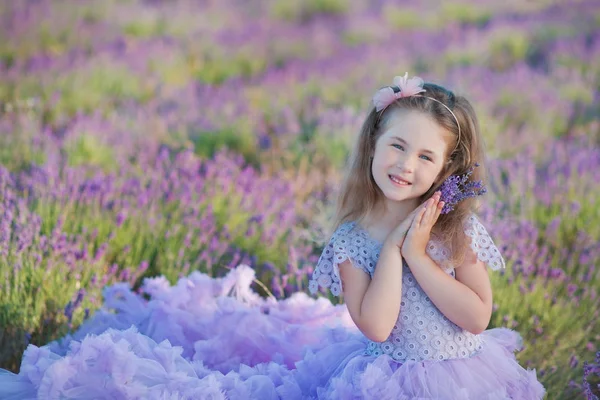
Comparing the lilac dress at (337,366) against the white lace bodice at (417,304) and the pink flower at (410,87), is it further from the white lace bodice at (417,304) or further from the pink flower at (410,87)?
the pink flower at (410,87)

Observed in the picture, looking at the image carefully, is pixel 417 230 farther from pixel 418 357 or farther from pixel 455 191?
pixel 418 357

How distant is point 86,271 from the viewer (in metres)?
2.99

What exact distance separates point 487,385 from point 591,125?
165 inches

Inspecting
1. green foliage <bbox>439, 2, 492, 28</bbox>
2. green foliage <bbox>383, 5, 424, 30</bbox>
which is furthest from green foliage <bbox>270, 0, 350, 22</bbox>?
green foliage <bbox>439, 2, 492, 28</bbox>

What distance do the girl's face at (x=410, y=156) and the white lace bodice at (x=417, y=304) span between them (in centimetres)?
17

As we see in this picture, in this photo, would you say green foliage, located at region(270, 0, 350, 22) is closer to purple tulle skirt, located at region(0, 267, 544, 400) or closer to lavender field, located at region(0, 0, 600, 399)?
lavender field, located at region(0, 0, 600, 399)

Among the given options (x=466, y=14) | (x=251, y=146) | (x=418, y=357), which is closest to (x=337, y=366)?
(x=418, y=357)

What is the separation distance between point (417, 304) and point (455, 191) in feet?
1.10

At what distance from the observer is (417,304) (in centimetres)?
216

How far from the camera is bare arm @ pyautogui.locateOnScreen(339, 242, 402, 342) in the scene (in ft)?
6.75

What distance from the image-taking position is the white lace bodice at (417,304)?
2.14m

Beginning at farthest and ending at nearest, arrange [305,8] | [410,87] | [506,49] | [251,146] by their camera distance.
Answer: [305,8]
[506,49]
[251,146]
[410,87]

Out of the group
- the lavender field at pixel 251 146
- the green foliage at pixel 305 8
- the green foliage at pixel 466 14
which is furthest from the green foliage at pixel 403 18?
the green foliage at pixel 305 8

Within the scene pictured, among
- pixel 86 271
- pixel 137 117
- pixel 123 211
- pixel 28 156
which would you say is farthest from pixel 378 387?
pixel 137 117
